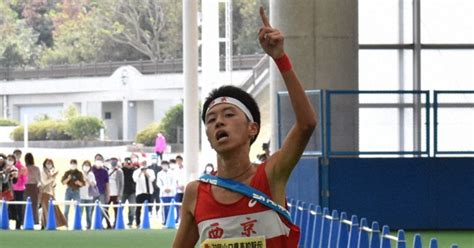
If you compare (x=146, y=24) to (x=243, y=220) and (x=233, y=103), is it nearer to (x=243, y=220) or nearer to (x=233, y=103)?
(x=233, y=103)

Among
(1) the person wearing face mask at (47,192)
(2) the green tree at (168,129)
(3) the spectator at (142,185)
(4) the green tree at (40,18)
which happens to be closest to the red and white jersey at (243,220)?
(1) the person wearing face mask at (47,192)

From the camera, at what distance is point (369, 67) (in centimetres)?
3125


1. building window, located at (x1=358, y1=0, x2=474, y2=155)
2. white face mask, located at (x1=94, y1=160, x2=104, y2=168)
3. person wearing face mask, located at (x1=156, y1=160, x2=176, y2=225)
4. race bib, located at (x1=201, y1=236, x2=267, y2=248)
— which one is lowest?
person wearing face mask, located at (x1=156, y1=160, x2=176, y2=225)

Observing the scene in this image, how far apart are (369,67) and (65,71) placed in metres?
35.6

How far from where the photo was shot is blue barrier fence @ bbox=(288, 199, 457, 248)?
40.5 ft

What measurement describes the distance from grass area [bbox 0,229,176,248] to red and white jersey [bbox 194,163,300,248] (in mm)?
16339

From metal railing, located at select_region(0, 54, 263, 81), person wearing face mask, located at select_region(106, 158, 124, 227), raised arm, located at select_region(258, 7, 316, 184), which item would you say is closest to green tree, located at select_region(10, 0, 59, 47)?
metal railing, located at select_region(0, 54, 263, 81)

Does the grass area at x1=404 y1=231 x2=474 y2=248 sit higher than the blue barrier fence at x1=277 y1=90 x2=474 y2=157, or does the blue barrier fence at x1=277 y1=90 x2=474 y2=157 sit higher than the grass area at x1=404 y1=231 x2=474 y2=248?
the blue barrier fence at x1=277 y1=90 x2=474 y2=157

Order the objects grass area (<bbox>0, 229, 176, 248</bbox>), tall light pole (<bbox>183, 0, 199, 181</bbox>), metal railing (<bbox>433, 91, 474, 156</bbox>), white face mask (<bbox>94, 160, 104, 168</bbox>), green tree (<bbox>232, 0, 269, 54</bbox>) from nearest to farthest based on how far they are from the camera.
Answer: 1. grass area (<bbox>0, 229, 176, 248</bbox>)
2. metal railing (<bbox>433, 91, 474, 156</bbox>)
3. white face mask (<bbox>94, 160, 104, 168</bbox>)
4. tall light pole (<bbox>183, 0, 199, 181</bbox>)
5. green tree (<bbox>232, 0, 269, 54</bbox>)

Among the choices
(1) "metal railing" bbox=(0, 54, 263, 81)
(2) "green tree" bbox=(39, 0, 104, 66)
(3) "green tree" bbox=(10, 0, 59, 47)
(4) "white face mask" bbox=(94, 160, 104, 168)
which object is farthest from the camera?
(3) "green tree" bbox=(10, 0, 59, 47)

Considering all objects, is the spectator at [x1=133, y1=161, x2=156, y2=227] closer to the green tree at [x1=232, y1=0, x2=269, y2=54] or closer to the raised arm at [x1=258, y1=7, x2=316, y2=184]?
the raised arm at [x1=258, y1=7, x2=316, y2=184]

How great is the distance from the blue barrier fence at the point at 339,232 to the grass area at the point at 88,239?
15.5 ft

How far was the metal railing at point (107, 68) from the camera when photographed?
209 ft

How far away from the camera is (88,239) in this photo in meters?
24.5
